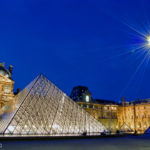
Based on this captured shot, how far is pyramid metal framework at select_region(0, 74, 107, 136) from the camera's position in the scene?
18.8 metres

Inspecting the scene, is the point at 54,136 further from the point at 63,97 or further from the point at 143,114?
the point at 143,114

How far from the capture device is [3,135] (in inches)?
677

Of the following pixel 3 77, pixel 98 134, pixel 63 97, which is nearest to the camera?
pixel 98 134

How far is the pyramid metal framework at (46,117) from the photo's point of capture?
61.8 feet

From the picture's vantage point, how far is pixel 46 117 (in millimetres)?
21234

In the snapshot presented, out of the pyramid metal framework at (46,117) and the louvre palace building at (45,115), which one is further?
the louvre palace building at (45,115)

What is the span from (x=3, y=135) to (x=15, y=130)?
125 cm

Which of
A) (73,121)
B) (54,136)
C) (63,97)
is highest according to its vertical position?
(63,97)

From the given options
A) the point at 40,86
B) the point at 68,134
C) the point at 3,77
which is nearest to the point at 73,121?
the point at 68,134

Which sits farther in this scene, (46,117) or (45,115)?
(45,115)

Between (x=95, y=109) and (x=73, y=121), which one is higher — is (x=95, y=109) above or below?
above

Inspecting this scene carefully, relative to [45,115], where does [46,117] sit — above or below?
below

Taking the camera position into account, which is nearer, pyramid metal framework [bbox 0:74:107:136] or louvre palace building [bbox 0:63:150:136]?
pyramid metal framework [bbox 0:74:107:136]

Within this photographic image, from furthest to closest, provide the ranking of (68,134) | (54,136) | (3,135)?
(68,134) < (54,136) < (3,135)
